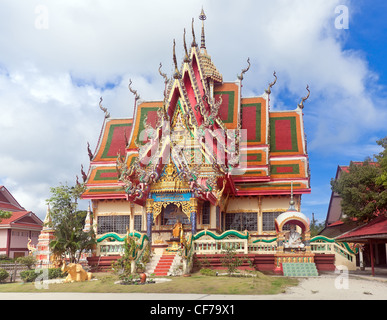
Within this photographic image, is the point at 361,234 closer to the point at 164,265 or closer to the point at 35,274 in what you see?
the point at 164,265

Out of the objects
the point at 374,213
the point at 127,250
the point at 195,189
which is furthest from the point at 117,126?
the point at 374,213

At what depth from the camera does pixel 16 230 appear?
3206 cm

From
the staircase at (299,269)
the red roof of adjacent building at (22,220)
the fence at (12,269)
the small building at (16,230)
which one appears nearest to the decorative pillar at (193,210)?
the staircase at (299,269)

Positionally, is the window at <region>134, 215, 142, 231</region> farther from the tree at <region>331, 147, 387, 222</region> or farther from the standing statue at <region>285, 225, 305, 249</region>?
the tree at <region>331, 147, 387, 222</region>

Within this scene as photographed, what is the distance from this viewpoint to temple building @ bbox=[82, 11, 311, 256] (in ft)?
60.6

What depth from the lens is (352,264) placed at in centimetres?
1836

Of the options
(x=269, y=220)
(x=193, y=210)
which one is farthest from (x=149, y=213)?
(x=269, y=220)

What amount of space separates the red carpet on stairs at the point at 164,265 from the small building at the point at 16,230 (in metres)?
16.1

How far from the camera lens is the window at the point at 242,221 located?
73.7 feet

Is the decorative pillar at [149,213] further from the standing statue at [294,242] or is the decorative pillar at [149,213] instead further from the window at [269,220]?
the window at [269,220]

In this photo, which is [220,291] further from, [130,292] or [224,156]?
[224,156]

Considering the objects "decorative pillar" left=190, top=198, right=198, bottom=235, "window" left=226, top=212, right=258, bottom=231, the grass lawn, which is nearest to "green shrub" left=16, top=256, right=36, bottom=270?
the grass lawn

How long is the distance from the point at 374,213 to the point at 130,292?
1472 cm

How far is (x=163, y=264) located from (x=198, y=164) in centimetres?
478
